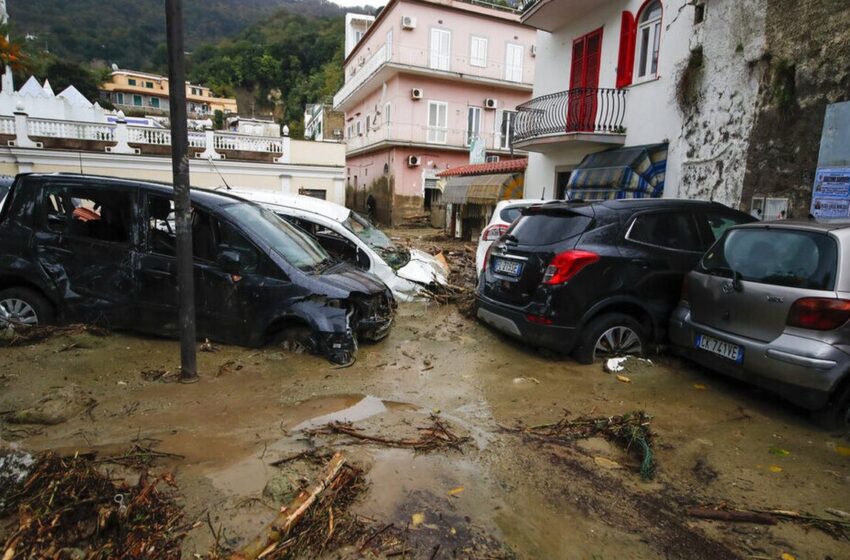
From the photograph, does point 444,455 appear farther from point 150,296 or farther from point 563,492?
point 150,296

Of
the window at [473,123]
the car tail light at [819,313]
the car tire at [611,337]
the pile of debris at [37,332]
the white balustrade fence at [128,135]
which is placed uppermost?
the window at [473,123]

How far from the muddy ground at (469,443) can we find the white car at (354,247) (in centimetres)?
227

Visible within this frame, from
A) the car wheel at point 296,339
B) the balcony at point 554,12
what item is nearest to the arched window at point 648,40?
the balcony at point 554,12

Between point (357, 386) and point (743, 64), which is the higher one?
point (743, 64)

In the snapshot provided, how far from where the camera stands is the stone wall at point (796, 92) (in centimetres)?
731

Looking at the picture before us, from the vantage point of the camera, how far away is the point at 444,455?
3.37 metres

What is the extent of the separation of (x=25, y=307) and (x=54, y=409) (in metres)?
2.37

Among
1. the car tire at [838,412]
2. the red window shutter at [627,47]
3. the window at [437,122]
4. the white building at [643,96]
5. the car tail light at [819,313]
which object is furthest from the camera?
the window at [437,122]

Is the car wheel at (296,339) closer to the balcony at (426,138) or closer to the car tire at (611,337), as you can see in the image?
the car tire at (611,337)

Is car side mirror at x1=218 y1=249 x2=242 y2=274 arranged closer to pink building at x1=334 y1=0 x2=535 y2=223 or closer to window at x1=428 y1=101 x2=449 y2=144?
pink building at x1=334 y1=0 x2=535 y2=223

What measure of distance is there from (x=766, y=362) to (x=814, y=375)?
1.11ft

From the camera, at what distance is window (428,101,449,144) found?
88.4 ft

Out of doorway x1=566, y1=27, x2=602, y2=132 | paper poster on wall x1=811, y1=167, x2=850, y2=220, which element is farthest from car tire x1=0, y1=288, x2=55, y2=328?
doorway x1=566, y1=27, x2=602, y2=132

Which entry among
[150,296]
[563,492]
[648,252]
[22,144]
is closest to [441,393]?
[563,492]
